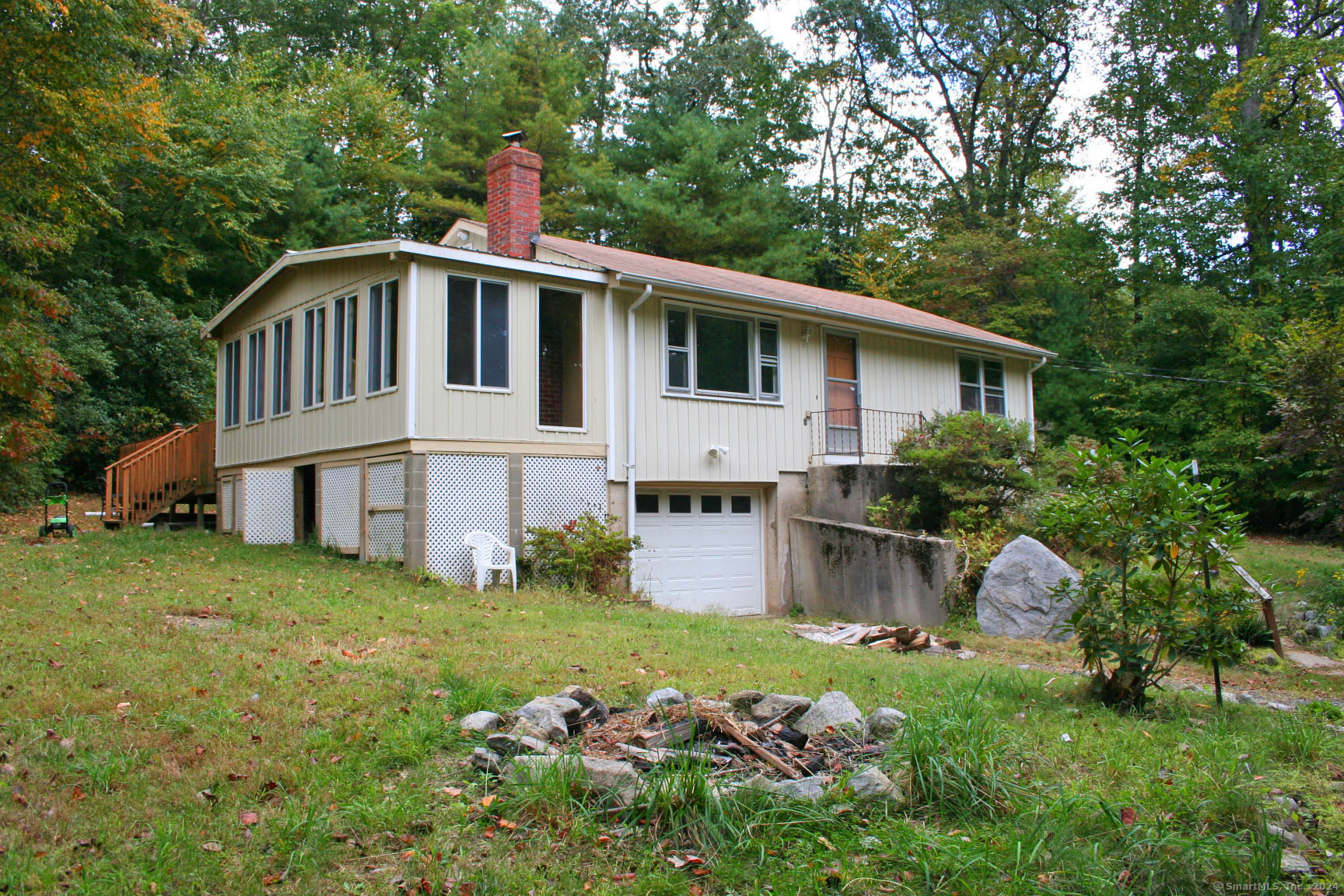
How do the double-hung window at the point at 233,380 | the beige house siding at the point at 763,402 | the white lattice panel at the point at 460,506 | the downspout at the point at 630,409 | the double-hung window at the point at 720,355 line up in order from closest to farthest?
the white lattice panel at the point at 460,506 → the downspout at the point at 630,409 → the beige house siding at the point at 763,402 → the double-hung window at the point at 720,355 → the double-hung window at the point at 233,380

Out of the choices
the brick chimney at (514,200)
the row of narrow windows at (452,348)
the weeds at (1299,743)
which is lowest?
the weeds at (1299,743)

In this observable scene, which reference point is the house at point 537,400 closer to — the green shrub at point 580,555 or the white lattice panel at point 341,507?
the white lattice panel at point 341,507

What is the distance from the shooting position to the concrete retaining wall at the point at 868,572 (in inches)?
476

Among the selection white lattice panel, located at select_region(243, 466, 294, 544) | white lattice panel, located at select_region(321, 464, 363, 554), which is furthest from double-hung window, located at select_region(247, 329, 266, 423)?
white lattice panel, located at select_region(321, 464, 363, 554)

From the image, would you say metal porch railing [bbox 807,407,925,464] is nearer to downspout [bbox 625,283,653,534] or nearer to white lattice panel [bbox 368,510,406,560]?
downspout [bbox 625,283,653,534]

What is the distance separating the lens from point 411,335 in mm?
11391

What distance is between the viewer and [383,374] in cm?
1204

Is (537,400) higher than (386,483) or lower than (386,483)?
higher

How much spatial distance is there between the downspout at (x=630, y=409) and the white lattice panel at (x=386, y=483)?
301cm

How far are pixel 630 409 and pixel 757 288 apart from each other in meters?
4.27

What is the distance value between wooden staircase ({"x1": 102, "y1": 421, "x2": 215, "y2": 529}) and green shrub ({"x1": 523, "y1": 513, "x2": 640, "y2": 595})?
8.51 metres

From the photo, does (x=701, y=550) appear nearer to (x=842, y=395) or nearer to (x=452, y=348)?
(x=842, y=395)

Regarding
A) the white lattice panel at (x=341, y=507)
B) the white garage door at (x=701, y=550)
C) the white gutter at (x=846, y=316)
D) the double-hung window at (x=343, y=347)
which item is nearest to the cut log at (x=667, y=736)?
the white garage door at (x=701, y=550)

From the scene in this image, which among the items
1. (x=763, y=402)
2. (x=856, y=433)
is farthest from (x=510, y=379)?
(x=856, y=433)
